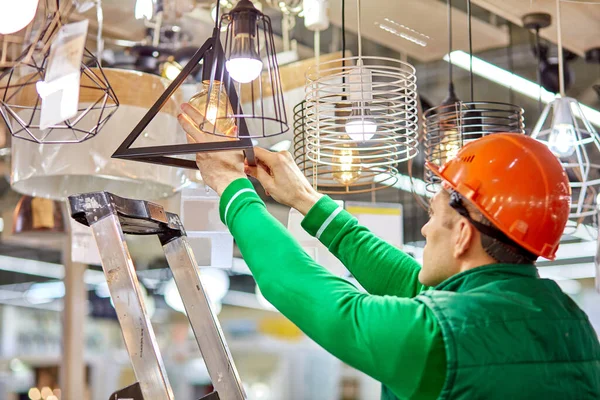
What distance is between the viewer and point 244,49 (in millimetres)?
1672

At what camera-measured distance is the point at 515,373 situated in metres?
1.38

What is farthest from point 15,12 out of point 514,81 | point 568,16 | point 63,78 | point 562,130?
point 514,81

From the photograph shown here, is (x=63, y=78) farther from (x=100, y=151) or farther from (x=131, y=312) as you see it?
(x=100, y=151)

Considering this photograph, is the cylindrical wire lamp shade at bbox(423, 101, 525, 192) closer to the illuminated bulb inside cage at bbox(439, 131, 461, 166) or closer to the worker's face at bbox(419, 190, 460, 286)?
the illuminated bulb inside cage at bbox(439, 131, 461, 166)

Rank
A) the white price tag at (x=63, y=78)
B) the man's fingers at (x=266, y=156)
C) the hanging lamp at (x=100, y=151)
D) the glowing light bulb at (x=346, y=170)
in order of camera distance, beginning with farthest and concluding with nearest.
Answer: the hanging lamp at (x=100, y=151) → the glowing light bulb at (x=346, y=170) → the man's fingers at (x=266, y=156) → the white price tag at (x=63, y=78)

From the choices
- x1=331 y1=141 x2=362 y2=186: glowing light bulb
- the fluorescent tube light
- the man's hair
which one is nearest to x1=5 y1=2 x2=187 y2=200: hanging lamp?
x1=331 y1=141 x2=362 y2=186: glowing light bulb

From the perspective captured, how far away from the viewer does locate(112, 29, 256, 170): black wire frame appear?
5.01 feet

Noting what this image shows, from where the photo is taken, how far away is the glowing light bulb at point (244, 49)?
1672mm

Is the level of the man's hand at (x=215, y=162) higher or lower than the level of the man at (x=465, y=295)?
higher

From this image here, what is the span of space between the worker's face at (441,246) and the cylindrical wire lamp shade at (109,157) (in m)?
1.19

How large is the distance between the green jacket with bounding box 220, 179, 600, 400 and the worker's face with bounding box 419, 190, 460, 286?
0.06 m

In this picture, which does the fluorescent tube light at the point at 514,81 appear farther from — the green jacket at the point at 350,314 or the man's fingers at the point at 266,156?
the green jacket at the point at 350,314

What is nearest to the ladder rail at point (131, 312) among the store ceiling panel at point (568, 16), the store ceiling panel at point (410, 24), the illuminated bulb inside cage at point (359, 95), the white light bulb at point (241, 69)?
the white light bulb at point (241, 69)

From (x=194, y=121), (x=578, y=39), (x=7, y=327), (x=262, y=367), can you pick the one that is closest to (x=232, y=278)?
(x=7, y=327)
